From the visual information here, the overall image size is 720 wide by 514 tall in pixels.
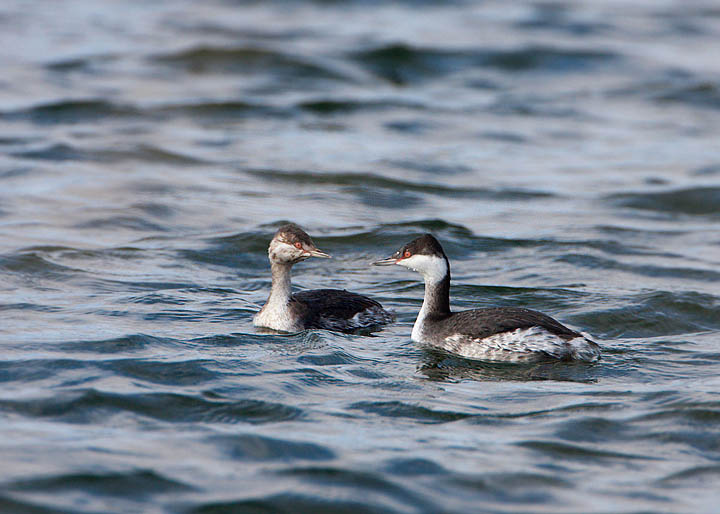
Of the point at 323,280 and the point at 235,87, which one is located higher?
the point at 235,87

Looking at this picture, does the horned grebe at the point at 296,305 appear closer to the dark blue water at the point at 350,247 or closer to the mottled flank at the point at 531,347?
the dark blue water at the point at 350,247

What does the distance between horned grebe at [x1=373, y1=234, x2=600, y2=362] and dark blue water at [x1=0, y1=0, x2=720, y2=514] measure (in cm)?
17

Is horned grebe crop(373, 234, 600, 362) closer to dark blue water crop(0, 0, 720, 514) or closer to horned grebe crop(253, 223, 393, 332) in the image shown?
dark blue water crop(0, 0, 720, 514)

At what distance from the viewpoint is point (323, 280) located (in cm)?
1390

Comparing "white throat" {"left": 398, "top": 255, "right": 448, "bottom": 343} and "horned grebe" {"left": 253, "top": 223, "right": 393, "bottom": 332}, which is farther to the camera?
"horned grebe" {"left": 253, "top": 223, "right": 393, "bottom": 332}

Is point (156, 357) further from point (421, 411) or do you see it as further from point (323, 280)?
point (323, 280)

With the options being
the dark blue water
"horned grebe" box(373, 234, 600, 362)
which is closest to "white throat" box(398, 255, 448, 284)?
"horned grebe" box(373, 234, 600, 362)

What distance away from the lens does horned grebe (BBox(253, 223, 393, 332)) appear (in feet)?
36.9

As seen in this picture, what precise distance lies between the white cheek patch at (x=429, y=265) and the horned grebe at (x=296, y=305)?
0.81 metres

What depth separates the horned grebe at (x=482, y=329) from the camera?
10.3 metres

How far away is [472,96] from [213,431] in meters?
18.1

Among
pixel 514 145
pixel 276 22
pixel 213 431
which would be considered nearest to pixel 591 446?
pixel 213 431

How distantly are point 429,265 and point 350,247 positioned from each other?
4246mm

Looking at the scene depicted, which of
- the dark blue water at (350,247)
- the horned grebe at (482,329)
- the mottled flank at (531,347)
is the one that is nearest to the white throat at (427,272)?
the horned grebe at (482,329)
